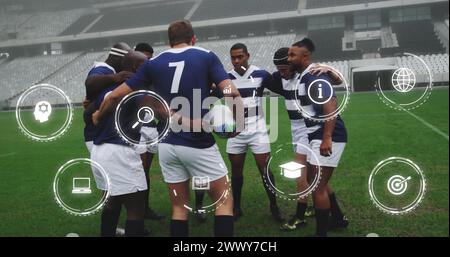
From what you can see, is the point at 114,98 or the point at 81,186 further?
the point at 81,186

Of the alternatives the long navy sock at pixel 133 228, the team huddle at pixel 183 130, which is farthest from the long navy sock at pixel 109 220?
the long navy sock at pixel 133 228

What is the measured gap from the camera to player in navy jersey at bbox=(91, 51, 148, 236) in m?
2.67

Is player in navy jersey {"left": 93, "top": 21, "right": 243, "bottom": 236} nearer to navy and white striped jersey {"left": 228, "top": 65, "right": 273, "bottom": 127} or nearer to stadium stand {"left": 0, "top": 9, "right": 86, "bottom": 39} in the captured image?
navy and white striped jersey {"left": 228, "top": 65, "right": 273, "bottom": 127}

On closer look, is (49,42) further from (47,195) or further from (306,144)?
(306,144)

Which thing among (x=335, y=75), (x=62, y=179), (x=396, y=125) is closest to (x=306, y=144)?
(x=335, y=75)

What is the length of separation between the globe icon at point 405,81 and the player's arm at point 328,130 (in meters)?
0.43

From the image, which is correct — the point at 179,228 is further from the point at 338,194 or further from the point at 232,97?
the point at 338,194

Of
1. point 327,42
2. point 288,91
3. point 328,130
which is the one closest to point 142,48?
point 288,91

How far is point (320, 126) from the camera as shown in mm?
2990

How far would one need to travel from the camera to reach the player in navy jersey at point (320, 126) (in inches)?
112

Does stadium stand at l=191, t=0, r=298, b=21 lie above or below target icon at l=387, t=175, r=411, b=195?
above

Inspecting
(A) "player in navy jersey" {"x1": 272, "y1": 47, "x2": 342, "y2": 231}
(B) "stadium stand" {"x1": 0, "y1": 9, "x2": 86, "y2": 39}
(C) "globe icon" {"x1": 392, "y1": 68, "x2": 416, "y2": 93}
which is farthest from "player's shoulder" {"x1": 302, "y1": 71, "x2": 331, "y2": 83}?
(B) "stadium stand" {"x1": 0, "y1": 9, "x2": 86, "y2": 39}

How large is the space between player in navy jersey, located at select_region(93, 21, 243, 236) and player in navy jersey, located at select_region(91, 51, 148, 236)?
14 centimetres

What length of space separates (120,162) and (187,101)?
2.25ft
